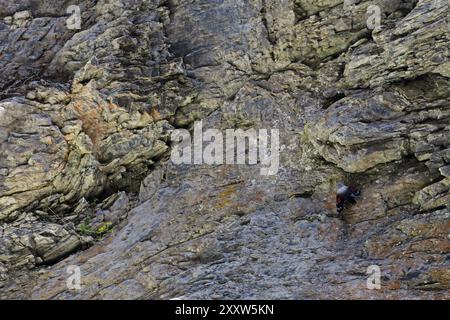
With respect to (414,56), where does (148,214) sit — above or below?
below

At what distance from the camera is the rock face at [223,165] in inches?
501

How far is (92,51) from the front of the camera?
1817cm

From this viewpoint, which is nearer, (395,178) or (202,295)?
(202,295)

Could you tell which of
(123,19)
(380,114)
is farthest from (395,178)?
(123,19)

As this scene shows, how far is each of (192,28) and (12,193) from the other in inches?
392

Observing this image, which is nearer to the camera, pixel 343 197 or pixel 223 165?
pixel 343 197

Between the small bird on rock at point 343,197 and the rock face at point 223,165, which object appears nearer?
the rock face at point 223,165

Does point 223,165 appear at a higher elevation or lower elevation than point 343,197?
higher

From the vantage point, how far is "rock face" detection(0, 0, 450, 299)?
12.7 meters

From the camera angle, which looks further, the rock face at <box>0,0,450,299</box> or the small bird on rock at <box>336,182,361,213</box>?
the small bird on rock at <box>336,182,361,213</box>

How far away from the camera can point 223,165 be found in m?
16.2
